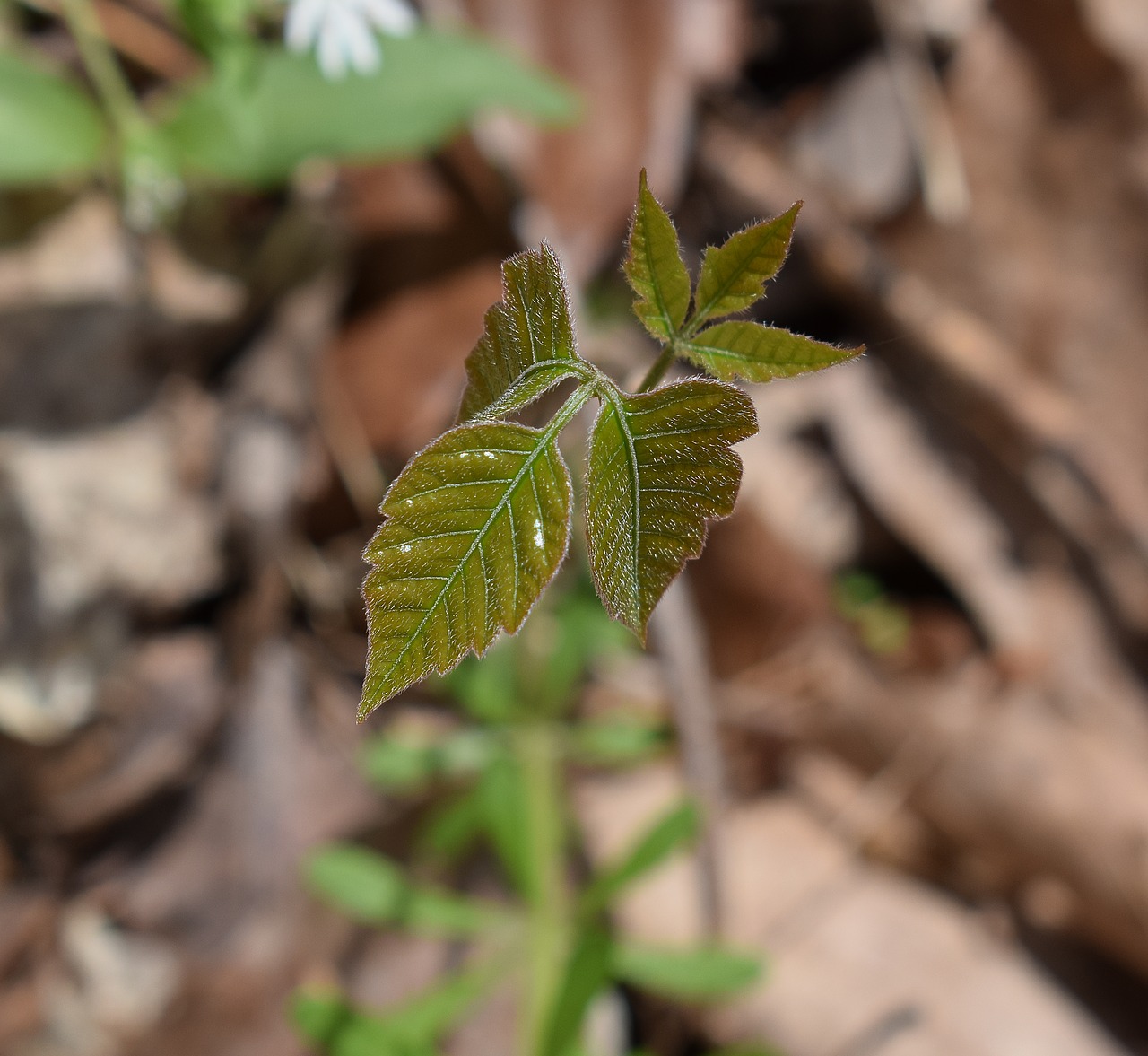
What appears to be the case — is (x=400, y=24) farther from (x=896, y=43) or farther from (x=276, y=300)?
(x=896, y=43)

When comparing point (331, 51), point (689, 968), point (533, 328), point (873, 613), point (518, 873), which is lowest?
point (873, 613)

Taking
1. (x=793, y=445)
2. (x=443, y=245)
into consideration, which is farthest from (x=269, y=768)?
(x=793, y=445)

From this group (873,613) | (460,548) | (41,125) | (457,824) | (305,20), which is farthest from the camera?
(873,613)

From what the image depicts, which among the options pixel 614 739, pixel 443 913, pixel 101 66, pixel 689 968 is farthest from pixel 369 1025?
pixel 101 66

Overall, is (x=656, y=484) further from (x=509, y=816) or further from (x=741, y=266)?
(x=509, y=816)

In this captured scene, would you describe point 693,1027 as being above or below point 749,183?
below
